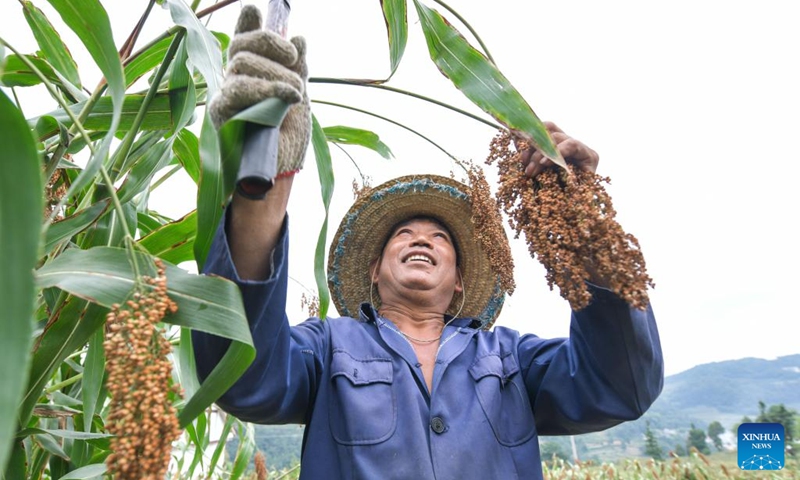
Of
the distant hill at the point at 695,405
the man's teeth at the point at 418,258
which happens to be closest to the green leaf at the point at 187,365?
the man's teeth at the point at 418,258

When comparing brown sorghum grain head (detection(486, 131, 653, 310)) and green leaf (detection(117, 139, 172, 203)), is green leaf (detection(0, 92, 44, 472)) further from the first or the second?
brown sorghum grain head (detection(486, 131, 653, 310))

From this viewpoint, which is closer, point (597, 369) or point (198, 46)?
point (198, 46)

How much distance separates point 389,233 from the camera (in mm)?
1766

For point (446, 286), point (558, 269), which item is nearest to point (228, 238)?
point (558, 269)

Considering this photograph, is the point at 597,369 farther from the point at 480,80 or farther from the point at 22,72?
the point at 22,72

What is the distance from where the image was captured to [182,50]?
950mm

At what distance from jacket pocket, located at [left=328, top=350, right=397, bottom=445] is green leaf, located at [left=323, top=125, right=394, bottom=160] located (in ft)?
1.71

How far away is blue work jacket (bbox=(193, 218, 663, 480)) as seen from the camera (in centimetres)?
109

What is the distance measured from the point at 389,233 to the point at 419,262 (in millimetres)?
266

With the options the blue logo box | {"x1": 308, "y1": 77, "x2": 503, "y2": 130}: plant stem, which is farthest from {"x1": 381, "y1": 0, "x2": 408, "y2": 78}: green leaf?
the blue logo box

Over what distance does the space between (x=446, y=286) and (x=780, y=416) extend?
6.60ft

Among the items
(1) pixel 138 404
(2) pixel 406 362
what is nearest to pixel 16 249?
(1) pixel 138 404

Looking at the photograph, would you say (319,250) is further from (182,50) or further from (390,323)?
(390,323)

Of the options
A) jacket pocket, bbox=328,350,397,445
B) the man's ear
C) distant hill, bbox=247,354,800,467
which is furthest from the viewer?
distant hill, bbox=247,354,800,467
